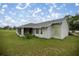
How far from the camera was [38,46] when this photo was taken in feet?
6.62

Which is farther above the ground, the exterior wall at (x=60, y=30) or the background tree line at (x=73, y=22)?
the background tree line at (x=73, y=22)

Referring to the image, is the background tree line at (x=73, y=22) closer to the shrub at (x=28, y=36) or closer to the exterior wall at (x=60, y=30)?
the exterior wall at (x=60, y=30)

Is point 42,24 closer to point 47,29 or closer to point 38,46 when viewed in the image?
point 47,29

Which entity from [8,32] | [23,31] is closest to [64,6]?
[23,31]

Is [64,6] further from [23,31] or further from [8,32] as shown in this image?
[8,32]

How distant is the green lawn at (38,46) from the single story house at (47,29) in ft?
0.16

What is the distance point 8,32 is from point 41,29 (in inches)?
12.2

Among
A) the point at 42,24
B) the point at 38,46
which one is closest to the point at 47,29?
the point at 42,24

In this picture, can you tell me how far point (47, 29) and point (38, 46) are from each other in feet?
0.60

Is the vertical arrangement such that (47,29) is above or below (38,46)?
above

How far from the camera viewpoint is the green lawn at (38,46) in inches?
79.6

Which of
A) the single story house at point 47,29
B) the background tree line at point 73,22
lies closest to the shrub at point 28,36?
the single story house at point 47,29

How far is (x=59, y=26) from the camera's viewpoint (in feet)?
6.77

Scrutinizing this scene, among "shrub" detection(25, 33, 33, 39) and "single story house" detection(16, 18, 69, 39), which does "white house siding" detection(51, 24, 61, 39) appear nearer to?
"single story house" detection(16, 18, 69, 39)
